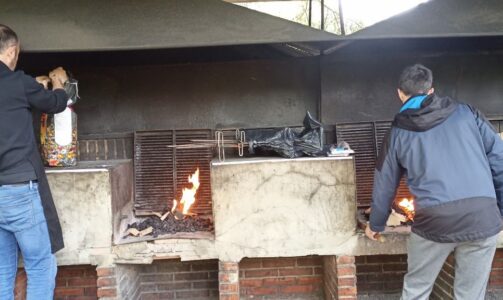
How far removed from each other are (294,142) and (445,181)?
1.29 m

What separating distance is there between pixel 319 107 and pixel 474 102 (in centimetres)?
153

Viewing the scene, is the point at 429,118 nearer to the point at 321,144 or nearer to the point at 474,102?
the point at 321,144

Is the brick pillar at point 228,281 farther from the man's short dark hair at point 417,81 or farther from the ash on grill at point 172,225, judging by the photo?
the man's short dark hair at point 417,81

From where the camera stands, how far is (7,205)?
2648mm

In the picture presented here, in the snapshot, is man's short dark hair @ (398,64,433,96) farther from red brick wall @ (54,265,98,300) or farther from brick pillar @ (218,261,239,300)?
red brick wall @ (54,265,98,300)

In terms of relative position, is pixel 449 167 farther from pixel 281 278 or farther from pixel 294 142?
pixel 281 278

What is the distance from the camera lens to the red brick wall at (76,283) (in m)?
4.02

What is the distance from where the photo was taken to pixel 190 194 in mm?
4043

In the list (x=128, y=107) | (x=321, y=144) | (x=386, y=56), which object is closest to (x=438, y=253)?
(x=321, y=144)

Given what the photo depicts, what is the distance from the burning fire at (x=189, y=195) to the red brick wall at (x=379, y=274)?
5.68ft

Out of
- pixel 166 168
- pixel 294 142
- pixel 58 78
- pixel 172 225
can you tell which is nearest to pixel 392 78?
pixel 294 142

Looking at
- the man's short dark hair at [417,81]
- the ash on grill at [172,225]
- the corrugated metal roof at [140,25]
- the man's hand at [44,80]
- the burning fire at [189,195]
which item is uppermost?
the corrugated metal roof at [140,25]

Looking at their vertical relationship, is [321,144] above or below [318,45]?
below

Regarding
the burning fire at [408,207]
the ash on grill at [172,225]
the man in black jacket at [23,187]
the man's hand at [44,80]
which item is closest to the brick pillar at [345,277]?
the burning fire at [408,207]
